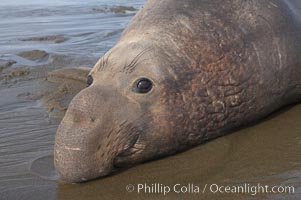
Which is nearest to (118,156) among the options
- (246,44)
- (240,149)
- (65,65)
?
(240,149)

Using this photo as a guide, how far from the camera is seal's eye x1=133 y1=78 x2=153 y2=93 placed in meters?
3.34

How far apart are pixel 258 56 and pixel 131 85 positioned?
1.18 meters

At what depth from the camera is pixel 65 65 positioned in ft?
20.7

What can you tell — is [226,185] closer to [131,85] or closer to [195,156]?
[195,156]

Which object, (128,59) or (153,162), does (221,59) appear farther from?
(153,162)

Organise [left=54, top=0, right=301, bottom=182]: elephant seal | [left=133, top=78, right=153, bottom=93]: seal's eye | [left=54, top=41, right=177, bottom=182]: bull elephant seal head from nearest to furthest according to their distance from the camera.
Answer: [left=54, top=41, right=177, bottom=182]: bull elephant seal head, [left=54, top=0, right=301, bottom=182]: elephant seal, [left=133, top=78, right=153, bottom=93]: seal's eye

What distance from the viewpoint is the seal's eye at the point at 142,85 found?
3.34 metres

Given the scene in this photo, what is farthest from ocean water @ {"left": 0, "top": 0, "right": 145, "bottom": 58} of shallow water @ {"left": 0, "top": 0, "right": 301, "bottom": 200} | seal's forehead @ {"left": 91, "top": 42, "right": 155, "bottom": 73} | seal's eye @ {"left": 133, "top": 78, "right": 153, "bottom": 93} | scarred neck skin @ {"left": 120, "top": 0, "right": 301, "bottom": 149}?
seal's eye @ {"left": 133, "top": 78, "right": 153, "bottom": 93}

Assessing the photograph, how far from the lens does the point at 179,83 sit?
346 cm

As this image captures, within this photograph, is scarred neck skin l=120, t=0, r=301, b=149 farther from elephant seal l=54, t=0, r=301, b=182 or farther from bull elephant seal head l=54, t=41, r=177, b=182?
bull elephant seal head l=54, t=41, r=177, b=182

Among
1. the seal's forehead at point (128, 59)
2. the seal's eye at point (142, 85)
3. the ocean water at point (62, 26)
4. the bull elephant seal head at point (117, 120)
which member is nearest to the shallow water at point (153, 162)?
the bull elephant seal head at point (117, 120)

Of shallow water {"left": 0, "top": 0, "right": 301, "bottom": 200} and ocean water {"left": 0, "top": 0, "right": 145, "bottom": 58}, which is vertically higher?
shallow water {"left": 0, "top": 0, "right": 301, "bottom": 200}

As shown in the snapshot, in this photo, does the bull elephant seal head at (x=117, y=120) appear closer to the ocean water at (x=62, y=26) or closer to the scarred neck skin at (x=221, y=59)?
the scarred neck skin at (x=221, y=59)

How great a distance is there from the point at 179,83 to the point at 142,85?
0.97 ft
